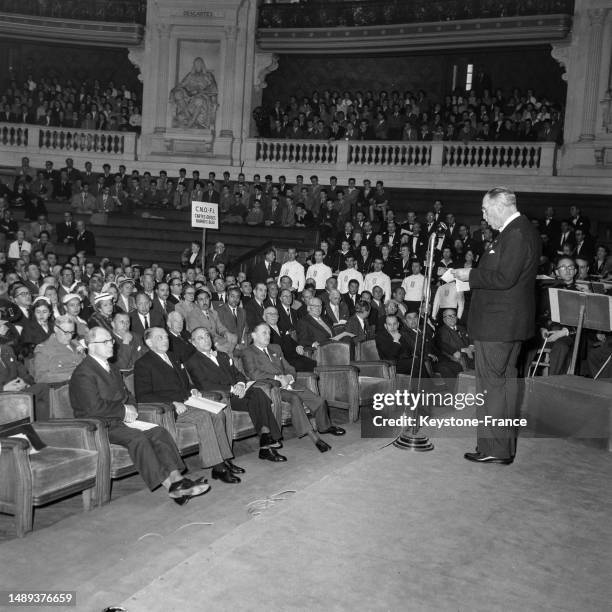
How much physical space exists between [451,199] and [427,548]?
1292cm

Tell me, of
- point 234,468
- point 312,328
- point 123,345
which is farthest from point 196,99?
point 234,468

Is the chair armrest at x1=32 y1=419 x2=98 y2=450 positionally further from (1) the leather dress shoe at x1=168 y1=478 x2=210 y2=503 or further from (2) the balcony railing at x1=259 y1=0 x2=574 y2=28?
(2) the balcony railing at x1=259 y1=0 x2=574 y2=28

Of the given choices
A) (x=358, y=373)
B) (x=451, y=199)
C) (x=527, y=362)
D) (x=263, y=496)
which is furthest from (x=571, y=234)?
(x=263, y=496)

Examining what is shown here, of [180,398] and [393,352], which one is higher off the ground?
[393,352]

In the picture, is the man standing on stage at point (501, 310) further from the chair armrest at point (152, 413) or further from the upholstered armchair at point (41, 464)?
the upholstered armchair at point (41, 464)

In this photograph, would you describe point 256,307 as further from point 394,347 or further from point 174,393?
point 174,393

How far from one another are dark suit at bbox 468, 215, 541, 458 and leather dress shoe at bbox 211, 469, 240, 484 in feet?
5.80

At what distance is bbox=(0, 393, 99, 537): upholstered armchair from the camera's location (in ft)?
12.6

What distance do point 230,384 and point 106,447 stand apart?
171 cm

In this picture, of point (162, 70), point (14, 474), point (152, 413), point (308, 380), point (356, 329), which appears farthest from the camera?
point (162, 70)

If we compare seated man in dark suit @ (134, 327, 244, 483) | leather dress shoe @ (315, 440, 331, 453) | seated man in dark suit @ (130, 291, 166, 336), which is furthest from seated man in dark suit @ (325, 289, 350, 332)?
seated man in dark suit @ (134, 327, 244, 483)

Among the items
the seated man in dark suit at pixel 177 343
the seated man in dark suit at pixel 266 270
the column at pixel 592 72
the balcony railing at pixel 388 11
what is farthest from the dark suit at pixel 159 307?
the balcony railing at pixel 388 11

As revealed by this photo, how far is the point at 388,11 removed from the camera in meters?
16.8

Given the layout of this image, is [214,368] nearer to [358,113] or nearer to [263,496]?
[263,496]
